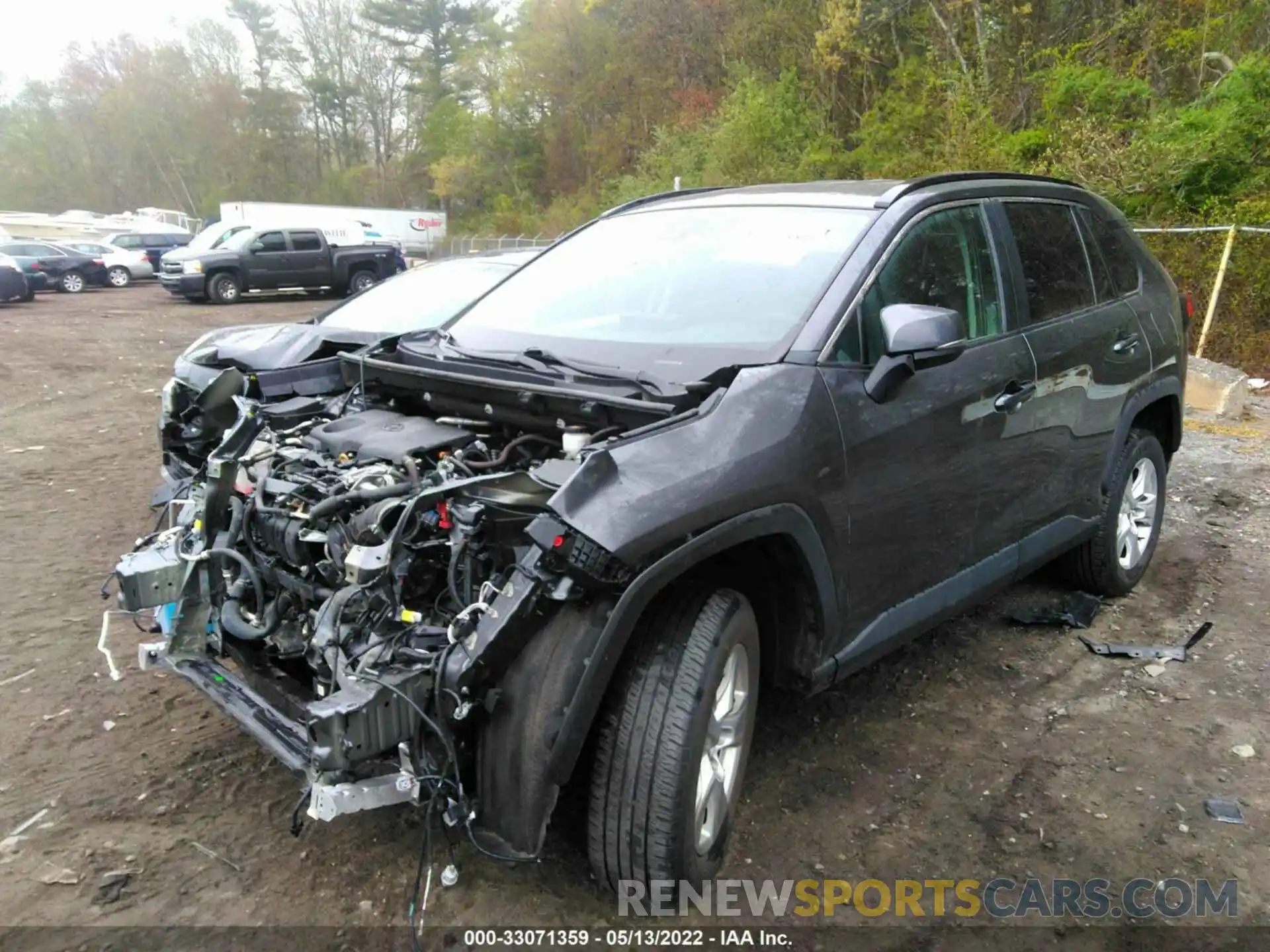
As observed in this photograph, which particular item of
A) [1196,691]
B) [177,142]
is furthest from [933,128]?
[177,142]

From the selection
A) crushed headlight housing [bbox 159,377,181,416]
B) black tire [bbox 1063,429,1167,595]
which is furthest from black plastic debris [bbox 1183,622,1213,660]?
crushed headlight housing [bbox 159,377,181,416]

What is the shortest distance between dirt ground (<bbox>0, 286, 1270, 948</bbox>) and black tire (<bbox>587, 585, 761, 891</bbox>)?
252 mm

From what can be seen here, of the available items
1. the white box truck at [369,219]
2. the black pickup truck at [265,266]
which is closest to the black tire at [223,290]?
the black pickup truck at [265,266]

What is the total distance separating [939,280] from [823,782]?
1782mm

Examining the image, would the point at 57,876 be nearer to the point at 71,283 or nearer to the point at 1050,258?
the point at 1050,258

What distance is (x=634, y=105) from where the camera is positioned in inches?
1602

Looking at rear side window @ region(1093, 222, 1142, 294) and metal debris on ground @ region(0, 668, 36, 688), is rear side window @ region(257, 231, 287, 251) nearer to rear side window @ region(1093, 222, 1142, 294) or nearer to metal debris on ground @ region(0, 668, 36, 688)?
metal debris on ground @ region(0, 668, 36, 688)

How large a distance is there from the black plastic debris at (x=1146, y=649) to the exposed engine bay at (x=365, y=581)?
8.92 feet

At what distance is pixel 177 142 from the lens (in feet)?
194

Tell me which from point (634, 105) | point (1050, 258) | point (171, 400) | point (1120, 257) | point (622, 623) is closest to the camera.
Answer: point (622, 623)

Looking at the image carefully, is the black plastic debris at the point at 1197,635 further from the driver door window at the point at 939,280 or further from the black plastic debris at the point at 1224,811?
the driver door window at the point at 939,280

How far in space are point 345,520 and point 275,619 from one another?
1.49 feet

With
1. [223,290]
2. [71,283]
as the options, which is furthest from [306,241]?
[71,283]

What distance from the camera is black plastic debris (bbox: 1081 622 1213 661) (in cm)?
405
